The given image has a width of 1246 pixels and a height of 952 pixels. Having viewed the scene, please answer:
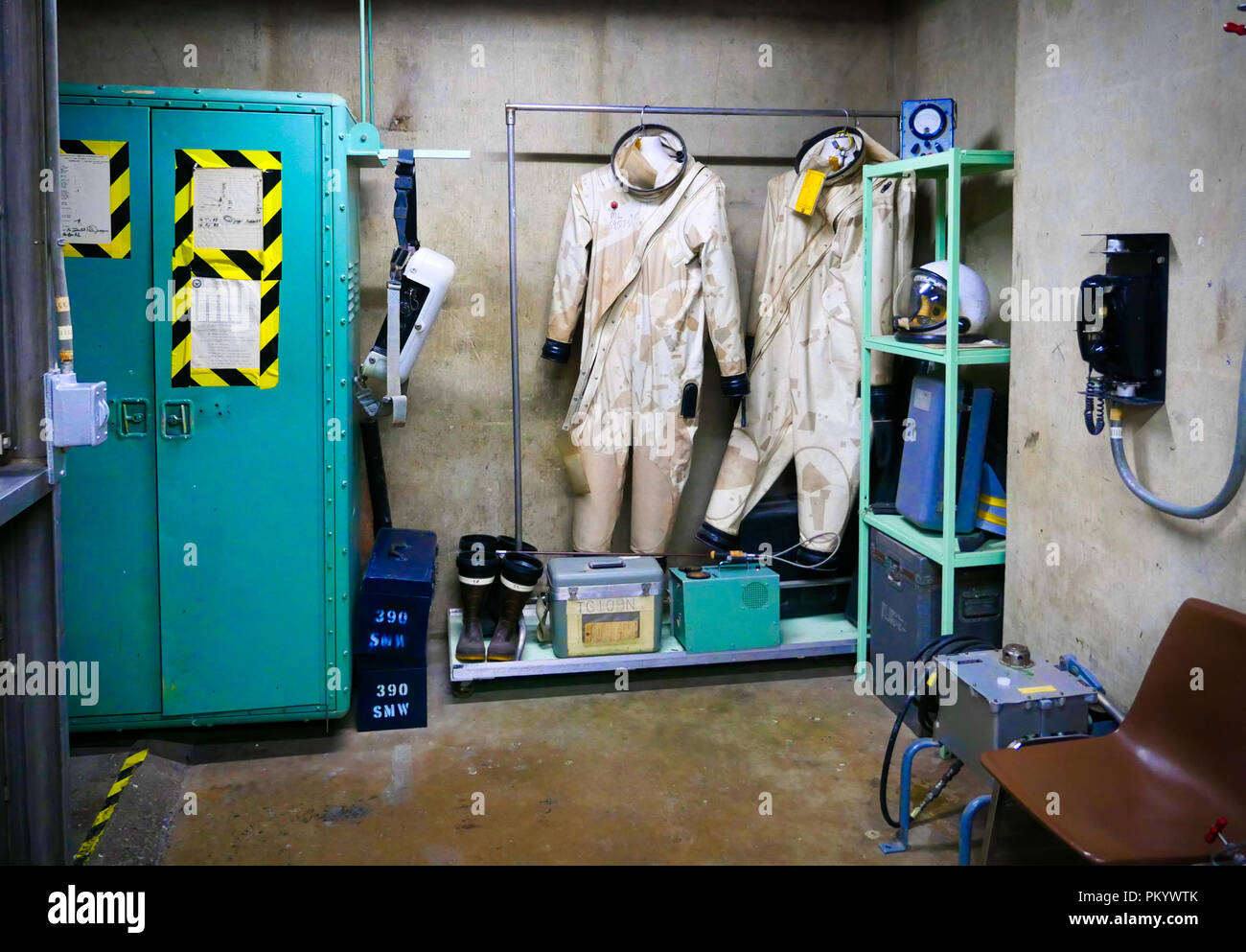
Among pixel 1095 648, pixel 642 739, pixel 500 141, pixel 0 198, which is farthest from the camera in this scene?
pixel 500 141

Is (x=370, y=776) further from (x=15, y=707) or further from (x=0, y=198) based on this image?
(x=0, y=198)

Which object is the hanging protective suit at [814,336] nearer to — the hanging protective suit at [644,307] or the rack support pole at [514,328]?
the hanging protective suit at [644,307]

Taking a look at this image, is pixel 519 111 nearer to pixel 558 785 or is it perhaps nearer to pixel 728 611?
pixel 728 611

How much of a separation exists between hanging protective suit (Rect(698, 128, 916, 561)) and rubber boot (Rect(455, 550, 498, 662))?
89 cm

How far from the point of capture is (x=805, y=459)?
454 centimetres

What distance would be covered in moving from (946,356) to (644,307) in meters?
1.31

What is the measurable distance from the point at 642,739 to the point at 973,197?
2282mm

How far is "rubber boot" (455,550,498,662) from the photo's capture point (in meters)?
4.29

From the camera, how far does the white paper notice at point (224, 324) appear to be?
3496mm

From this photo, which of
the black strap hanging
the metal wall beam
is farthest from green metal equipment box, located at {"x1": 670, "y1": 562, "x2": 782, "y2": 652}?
the metal wall beam

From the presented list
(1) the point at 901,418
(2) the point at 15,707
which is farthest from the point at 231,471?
(1) the point at 901,418

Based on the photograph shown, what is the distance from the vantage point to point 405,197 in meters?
3.73

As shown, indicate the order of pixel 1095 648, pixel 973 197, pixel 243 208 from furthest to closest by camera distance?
pixel 973 197 < pixel 243 208 < pixel 1095 648

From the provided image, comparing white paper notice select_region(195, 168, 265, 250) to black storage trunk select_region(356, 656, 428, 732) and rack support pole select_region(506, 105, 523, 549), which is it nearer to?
rack support pole select_region(506, 105, 523, 549)
